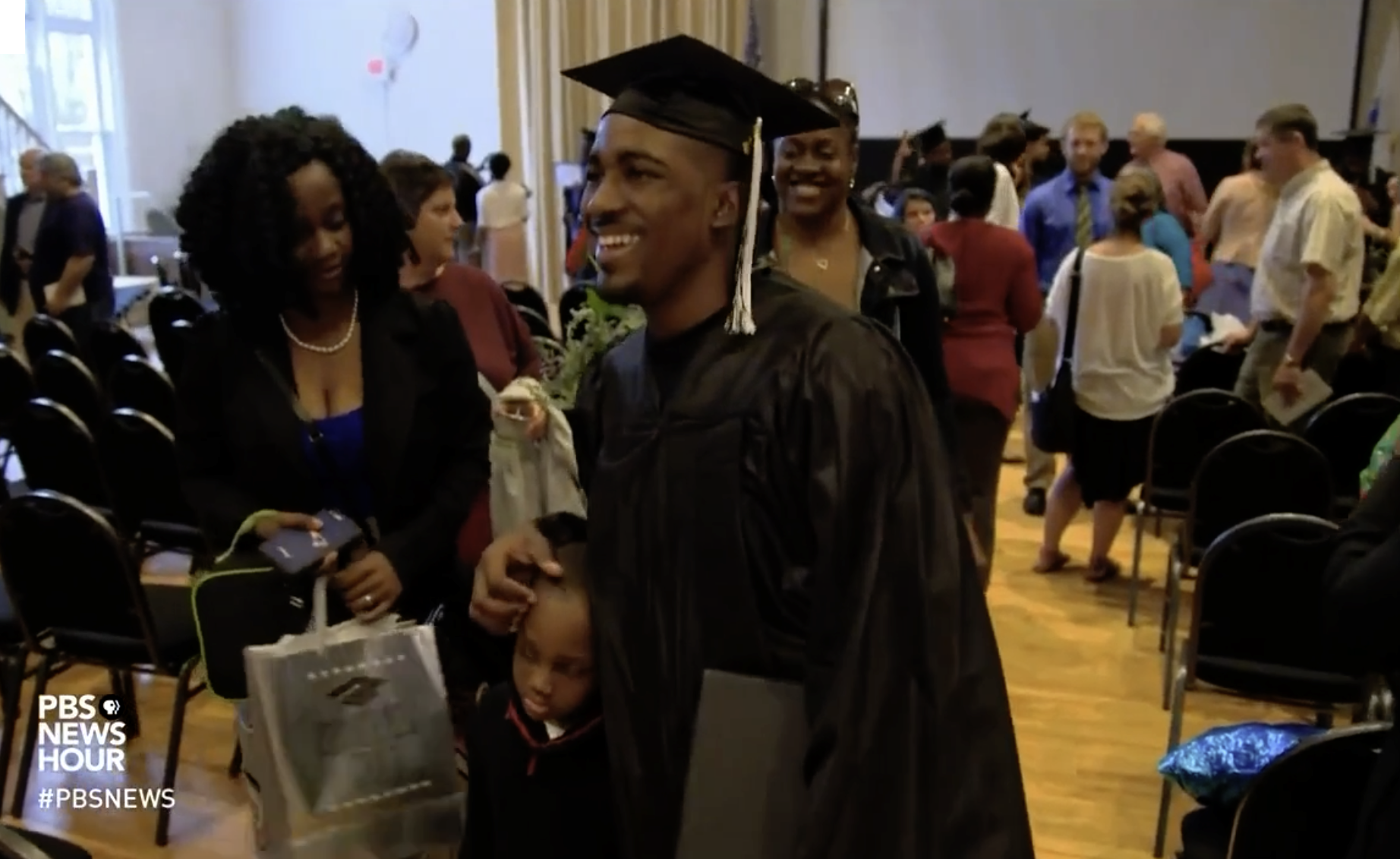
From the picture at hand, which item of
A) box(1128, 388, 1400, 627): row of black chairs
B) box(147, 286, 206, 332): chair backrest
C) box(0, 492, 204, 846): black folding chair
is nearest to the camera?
box(0, 492, 204, 846): black folding chair

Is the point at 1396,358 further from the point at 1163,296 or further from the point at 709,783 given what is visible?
the point at 709,783

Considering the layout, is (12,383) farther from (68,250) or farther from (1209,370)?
(1209,370)

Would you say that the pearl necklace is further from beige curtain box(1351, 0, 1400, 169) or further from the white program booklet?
beige curtain box(1351, 0, 1400, 169)

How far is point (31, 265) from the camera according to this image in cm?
673

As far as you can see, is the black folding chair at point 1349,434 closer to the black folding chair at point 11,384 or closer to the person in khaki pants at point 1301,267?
the person in khaki pants at point 1301,267

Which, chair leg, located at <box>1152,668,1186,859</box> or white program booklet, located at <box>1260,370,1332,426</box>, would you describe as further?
white program booklet, located at <box>1260,370,1332,426</box>

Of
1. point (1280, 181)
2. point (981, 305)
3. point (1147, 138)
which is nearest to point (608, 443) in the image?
point (981, 305)

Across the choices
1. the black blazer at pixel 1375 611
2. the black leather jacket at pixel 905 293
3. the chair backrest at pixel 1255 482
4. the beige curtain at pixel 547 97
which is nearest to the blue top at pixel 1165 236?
the chair backrest at pixel 1255 482

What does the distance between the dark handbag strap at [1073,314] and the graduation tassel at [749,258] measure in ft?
11.1

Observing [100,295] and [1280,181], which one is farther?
[100,295]

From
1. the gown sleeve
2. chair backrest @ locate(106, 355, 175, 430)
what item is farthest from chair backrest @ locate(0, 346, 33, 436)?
the gown sleeve

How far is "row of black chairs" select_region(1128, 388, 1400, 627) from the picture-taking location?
3.51 m

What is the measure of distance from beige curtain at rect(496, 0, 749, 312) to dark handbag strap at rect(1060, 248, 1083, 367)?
6800mm

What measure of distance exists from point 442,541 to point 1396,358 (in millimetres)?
3886
